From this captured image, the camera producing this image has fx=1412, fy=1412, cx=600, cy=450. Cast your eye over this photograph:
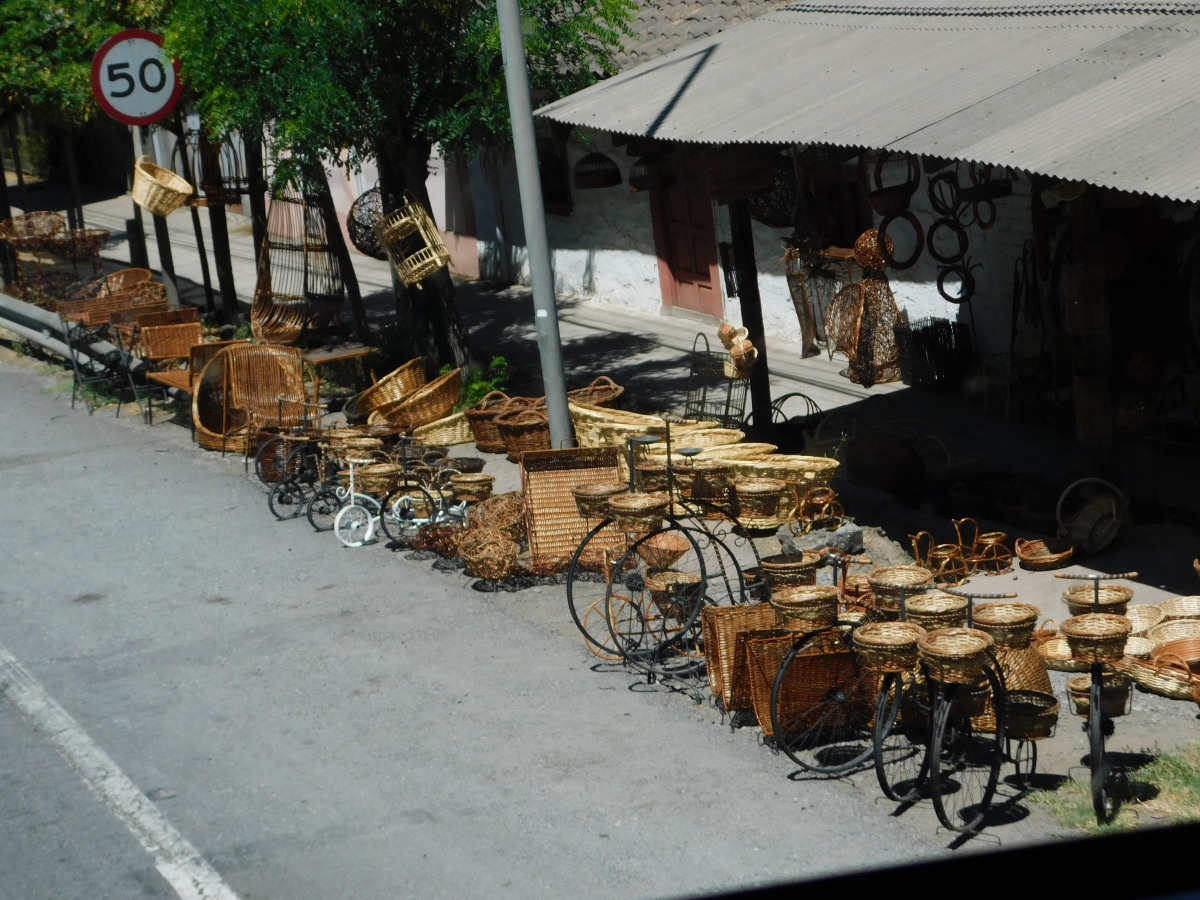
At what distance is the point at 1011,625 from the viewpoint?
21.5 ft

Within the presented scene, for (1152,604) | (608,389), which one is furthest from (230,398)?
(1152,604)

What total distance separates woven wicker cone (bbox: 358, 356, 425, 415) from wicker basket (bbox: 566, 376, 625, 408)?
166 cm

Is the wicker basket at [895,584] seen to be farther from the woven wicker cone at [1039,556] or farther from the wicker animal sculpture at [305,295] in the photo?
the wicker animal sculpture at [305,295]

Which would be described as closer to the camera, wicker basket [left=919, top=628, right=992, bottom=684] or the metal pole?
wicker basket [left=919, top=628, right=992, bottom=684]

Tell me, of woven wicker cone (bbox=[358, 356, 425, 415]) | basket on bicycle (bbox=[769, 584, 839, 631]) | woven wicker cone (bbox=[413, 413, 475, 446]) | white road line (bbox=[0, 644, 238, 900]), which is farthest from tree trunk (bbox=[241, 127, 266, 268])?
basket on bicycle (bbox=[769, 584, 839, 631])

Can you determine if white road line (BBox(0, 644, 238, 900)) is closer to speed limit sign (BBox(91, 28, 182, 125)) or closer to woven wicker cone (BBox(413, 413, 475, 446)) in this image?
woven wicker cone (BBox(413, 413, 475, 446))

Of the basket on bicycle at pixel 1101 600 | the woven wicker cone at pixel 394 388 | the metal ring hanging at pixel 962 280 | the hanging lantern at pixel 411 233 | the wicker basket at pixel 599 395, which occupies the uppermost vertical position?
the hanging lantern at pixel 411 233

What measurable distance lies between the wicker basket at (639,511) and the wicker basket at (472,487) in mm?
2732

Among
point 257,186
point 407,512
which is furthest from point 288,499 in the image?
point 257,186

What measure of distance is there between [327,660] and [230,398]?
211 inches

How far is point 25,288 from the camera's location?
774 inches

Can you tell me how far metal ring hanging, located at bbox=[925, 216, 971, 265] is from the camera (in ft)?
38.9

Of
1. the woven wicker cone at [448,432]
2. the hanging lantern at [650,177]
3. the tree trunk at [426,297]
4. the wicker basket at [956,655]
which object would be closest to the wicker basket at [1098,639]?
the wicker basket at [956,655]

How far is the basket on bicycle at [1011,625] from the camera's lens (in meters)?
6.52
